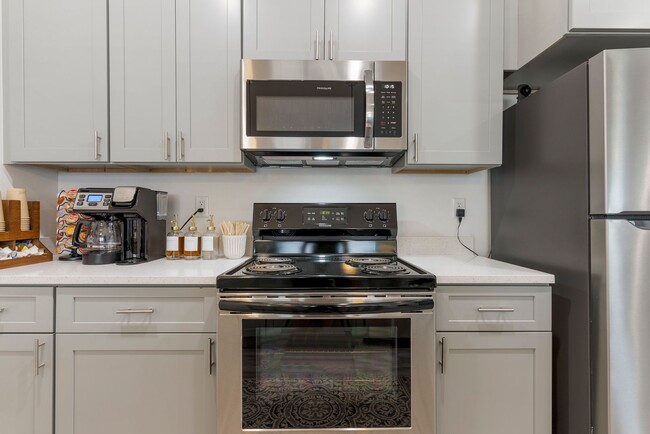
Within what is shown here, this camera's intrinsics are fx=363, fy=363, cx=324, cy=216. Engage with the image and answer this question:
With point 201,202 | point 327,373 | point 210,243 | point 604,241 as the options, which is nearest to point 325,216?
point 210,243

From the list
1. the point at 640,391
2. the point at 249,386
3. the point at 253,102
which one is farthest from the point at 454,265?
the point at 253,102

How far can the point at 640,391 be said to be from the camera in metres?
1.26

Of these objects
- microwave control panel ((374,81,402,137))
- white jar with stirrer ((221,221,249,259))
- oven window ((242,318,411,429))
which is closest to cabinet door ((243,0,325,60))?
microwave control panel ((374,81,402,137))

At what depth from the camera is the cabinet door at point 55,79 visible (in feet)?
5.59

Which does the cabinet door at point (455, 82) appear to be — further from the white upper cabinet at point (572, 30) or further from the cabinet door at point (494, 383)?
the cabinet door at point (494, 383)

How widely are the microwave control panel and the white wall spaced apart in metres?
0.40

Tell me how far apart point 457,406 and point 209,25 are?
199 cm

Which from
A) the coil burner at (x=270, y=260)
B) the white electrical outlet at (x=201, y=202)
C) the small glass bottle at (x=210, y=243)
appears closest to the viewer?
the coil burner at (x=270, y=260)

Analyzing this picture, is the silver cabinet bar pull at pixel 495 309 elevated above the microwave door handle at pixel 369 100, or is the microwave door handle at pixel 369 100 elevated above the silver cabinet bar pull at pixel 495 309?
the microwave door handle at pixel 369 100

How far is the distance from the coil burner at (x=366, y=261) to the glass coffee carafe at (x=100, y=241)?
43.3 inches

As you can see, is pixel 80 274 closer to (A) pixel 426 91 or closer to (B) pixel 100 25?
(B) pixel 100 25

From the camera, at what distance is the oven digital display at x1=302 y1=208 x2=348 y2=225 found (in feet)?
6.34

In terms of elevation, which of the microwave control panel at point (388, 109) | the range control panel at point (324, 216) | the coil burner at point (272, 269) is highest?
the microwave control panel at point (388, 109)

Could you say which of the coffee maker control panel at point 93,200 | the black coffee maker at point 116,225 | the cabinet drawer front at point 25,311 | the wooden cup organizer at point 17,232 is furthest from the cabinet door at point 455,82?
the wooden cup organizer at point 17,232
